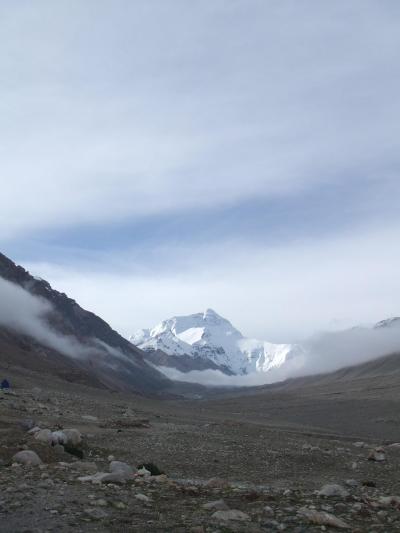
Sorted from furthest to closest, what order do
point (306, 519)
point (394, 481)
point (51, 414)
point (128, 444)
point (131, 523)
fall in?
point (51, 414) → point (128, 444) → point (394, 481) → point (306, 519) → point (131, 523)

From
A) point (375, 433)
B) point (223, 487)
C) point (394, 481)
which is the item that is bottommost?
point (375, 433)

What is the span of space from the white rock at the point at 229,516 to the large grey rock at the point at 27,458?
6474 mm

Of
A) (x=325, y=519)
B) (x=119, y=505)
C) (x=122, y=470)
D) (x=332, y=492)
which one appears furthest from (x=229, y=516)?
(x=122, y=470)

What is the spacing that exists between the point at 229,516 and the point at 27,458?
7.07m

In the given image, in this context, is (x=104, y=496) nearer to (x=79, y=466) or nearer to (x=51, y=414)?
(x=79, y=466)

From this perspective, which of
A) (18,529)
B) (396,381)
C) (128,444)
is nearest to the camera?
(18,529)

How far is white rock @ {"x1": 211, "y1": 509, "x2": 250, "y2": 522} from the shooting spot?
11375mm

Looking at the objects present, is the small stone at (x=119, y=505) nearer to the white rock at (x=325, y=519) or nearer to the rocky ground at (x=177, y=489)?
the rocky ground at (x=177, y=489)

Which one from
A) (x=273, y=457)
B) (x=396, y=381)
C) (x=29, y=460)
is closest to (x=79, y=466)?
(x=29, y=460)

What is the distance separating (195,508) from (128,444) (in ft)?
43.0

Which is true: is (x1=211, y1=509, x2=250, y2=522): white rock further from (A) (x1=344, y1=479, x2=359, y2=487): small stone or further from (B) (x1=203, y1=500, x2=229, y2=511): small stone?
(A) (x1=344, y1=479, x2=359, y2=487): small stone

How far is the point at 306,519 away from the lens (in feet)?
38.1

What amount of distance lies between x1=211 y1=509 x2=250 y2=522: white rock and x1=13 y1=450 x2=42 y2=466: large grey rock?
21.2ft

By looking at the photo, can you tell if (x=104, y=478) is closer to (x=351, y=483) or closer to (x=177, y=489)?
(x=177, y=489)
